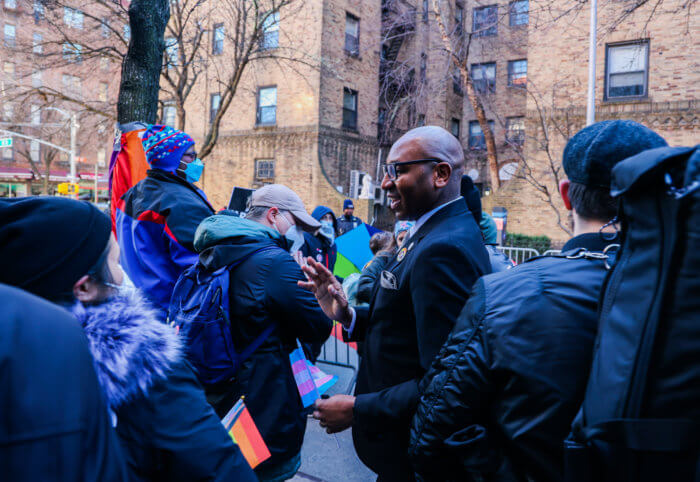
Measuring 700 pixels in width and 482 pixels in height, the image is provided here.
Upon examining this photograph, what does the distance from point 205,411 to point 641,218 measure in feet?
4.07

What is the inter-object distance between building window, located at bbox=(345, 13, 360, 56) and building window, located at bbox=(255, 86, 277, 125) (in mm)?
3954

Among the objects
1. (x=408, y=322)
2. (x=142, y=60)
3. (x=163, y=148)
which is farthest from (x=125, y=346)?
(x=142, y=60)

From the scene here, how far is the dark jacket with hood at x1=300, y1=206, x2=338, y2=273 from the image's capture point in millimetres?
6840

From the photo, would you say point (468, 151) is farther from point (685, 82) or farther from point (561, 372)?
point (561, 372)

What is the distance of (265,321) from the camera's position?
2.78 m

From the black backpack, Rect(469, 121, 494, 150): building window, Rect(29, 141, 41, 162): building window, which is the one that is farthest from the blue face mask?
Rect(29, 141, 41, 162): building window

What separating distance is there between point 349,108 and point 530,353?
24.2 meters

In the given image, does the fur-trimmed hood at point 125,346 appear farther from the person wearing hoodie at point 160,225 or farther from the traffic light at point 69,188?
the traffic light at point 69,188

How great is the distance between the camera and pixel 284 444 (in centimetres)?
276

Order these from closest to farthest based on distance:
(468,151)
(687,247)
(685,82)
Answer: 1. (687,247)
2. (685,82)
3. (468,151)

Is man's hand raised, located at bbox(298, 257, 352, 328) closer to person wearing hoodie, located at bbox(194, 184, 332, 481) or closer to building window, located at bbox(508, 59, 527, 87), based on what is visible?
person wearing hoodie, located at bbox(194, 184, 332, 481)

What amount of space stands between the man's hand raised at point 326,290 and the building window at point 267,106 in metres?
22.4

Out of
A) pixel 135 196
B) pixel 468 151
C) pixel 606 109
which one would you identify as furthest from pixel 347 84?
pixel 135 196

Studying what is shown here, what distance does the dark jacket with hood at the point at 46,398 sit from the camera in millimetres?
935
